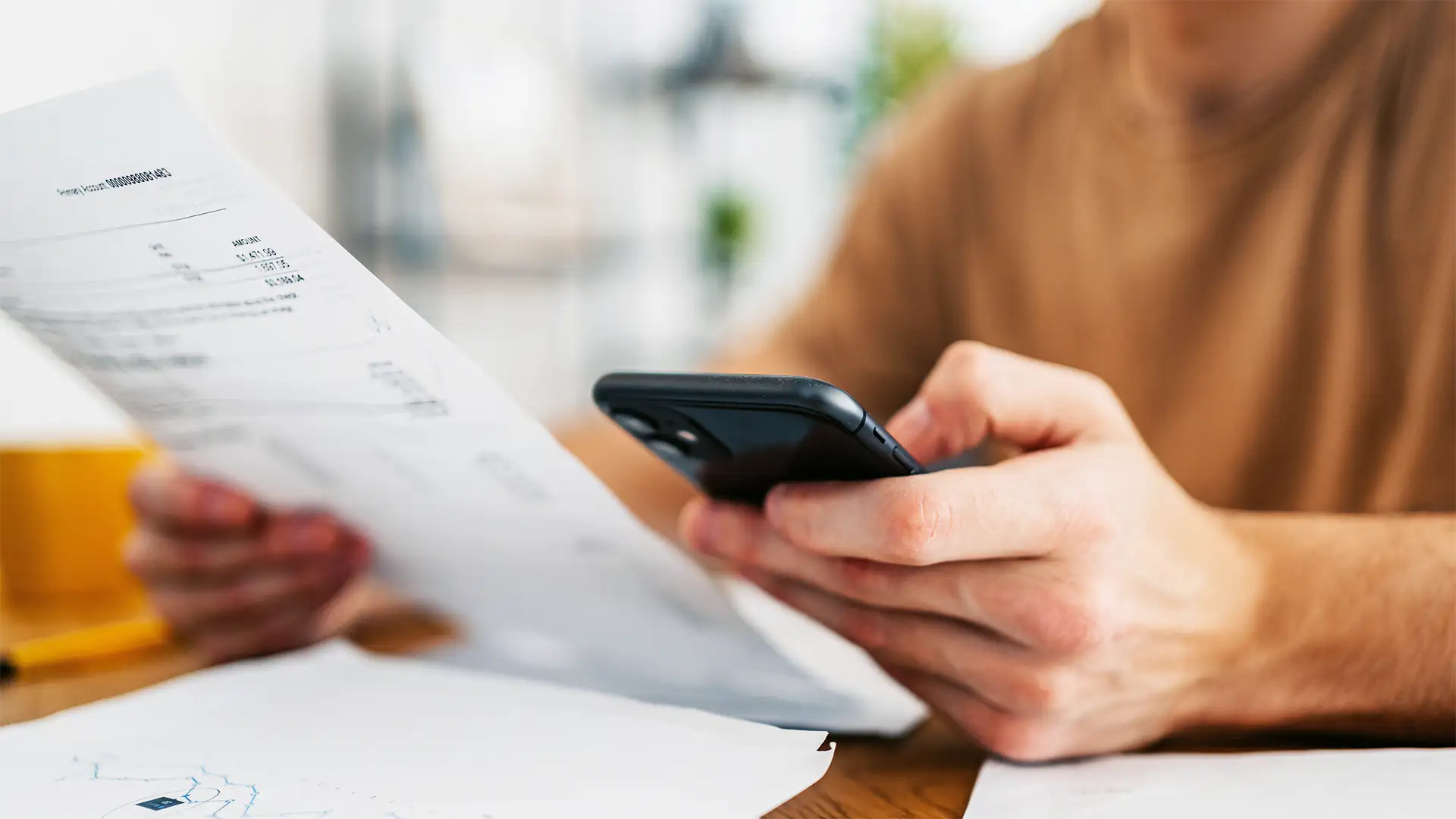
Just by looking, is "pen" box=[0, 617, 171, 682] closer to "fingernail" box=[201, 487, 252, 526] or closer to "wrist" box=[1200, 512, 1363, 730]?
"fingernail" box=[201, 487, 252, 526]

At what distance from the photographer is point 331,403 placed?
0.39 metres

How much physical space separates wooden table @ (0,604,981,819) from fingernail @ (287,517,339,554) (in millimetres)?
81

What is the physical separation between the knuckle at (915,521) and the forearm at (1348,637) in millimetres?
161

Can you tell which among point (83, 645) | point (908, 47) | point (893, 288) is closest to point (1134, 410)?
point (893, 288)

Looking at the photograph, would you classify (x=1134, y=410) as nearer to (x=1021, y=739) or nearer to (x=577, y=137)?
(x=1021, y=739)

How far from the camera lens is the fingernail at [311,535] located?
1.73 feet

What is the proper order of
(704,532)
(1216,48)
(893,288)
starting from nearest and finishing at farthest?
(704,532) → (1216,48) → (893,288)

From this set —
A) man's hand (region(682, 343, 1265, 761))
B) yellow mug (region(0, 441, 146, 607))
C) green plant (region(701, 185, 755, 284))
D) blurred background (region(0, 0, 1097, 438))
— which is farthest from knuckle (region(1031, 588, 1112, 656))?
green plant (region(701, 185, 755, 284))

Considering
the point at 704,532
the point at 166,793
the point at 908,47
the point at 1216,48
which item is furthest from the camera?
the point at 908,47

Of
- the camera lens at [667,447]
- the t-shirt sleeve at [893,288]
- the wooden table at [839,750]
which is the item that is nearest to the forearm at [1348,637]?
the wooden table at [839,750]

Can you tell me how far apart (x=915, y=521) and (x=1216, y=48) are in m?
0.52

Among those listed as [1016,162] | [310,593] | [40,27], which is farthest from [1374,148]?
[40,27]

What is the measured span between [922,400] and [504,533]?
0.18 metres

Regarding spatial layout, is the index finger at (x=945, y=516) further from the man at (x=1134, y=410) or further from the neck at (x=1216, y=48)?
the neck at (x=1216, y=48)
